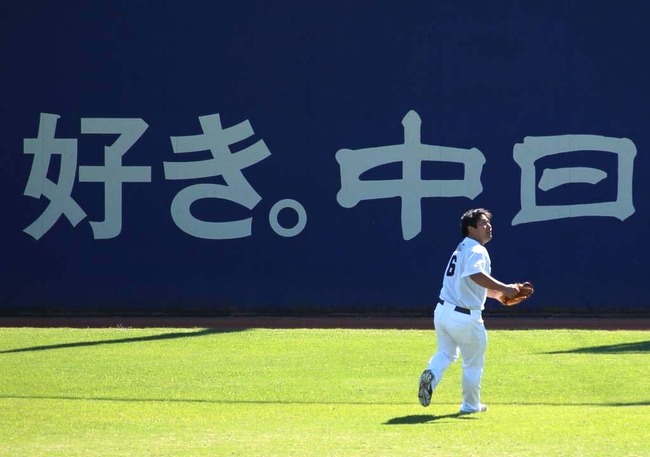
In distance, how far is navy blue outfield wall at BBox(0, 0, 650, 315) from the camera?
723 inches

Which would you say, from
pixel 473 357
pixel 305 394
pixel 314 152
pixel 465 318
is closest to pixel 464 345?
pixel 473 357

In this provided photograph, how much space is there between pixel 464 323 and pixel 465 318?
40 mm

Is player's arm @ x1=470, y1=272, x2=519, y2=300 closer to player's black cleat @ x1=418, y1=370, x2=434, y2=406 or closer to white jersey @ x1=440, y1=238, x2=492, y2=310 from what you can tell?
white jersey @ x1=440, y1=238, x2=492, y2=310

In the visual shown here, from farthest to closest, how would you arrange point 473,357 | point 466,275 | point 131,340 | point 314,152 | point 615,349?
point 314,152 < point 131,340 < point 615,349 < point 473,357 < point 466,275

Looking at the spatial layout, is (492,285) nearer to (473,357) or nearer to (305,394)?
(473,357)

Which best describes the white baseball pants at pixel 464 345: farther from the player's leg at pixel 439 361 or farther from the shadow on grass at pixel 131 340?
the shadow on grass at pixel 131 340

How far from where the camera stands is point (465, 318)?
9.12m

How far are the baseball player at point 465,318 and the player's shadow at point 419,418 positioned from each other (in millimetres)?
104

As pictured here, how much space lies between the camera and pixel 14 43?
62.4 feet

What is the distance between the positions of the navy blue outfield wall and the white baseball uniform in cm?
919

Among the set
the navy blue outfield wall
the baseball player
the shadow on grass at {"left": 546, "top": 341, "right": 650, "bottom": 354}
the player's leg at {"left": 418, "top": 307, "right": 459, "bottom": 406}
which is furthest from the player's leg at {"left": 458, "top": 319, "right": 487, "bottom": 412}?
the navy blue outfield wall

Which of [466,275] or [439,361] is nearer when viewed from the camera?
[466,275]

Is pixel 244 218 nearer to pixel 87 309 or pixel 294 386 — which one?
pixel 87 309

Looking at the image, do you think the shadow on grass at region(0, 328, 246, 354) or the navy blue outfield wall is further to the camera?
the navy blue outfield wall
